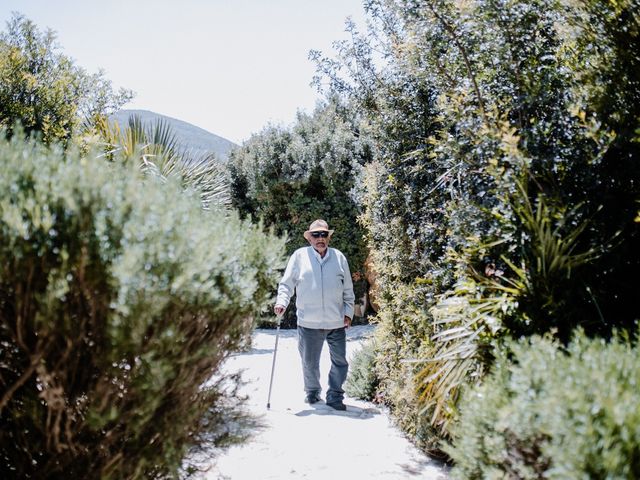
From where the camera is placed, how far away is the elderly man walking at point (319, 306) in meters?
6.61

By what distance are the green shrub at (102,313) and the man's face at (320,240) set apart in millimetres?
4025

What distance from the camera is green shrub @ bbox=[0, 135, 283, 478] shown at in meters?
2.17

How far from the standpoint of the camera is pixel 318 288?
21.8 ft

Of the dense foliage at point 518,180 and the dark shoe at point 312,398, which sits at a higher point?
the dense foliage at point 518,180

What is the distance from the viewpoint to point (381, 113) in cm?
564

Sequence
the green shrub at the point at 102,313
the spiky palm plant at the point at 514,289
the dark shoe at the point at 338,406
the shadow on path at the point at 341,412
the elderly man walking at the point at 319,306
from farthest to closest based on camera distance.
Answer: the elderly man walking at the point at 319,306 → the dark shoe at the point at 338,406 → the shadow on path at the point at 341,412 → the spiky palm plant at the point at 514,289 → the green shrub at the point at 102,313

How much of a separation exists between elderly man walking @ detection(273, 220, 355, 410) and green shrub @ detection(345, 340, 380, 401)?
0.48 metres

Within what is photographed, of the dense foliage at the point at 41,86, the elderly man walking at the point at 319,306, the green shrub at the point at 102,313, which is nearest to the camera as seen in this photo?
the green shrub at the point at 102,313

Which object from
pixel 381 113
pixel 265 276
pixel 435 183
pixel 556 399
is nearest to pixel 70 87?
pixel 381 113

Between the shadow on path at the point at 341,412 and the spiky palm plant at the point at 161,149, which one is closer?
the shadow on path at the point at 341,412

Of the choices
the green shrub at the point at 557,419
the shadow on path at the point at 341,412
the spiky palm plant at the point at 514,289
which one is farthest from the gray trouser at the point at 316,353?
the green shrub at the point at 557,419

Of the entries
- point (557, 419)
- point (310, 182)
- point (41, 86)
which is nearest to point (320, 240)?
point (41, 86)

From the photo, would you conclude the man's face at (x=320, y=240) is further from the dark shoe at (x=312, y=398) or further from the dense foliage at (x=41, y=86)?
the dense foliage at (x=41, y=86)

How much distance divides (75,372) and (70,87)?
22.4 feet
